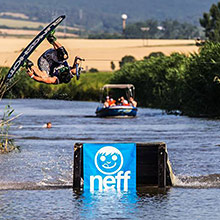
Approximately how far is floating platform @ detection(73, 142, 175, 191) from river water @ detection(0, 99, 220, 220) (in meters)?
0.35

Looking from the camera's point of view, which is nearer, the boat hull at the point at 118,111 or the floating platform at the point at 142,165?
the floating platform at the point at 142,165

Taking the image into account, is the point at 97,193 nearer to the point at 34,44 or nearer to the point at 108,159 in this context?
the point at 108,159

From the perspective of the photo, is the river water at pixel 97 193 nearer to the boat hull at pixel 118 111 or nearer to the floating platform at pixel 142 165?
the floating platform at pixel 142 165

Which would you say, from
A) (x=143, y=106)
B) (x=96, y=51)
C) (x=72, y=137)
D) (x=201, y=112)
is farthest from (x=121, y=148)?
(x=96, y=51)

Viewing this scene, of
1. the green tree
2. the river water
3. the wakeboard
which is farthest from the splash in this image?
the green tree

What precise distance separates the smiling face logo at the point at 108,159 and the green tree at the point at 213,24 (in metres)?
78.6

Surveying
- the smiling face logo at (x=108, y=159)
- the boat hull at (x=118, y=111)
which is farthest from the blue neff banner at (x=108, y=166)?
the boat hull at (x=118, y=111)

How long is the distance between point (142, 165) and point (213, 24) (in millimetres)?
84182

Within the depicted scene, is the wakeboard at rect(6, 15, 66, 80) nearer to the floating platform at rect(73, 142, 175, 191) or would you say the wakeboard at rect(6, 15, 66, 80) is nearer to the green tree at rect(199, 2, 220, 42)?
the floating platform at rect(73, 142, 175, 191)

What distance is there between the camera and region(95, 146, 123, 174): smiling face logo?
65.6ft

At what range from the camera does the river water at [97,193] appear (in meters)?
18.5

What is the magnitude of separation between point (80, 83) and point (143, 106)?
435 inches

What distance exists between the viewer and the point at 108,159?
2012 centimetres

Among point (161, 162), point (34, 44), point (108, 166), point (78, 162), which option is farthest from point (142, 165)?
point (34, 44)
